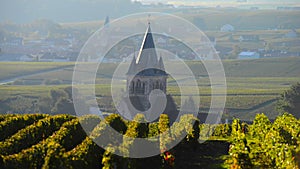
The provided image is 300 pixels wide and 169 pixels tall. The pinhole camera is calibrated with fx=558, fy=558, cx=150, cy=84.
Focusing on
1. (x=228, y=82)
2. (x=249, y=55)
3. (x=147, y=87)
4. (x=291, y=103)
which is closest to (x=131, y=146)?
(x=147, y=87)

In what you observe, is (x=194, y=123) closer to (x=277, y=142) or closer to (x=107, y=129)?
(x=107, y=129)

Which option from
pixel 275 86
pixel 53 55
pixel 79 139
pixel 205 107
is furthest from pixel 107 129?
pixel 53 55

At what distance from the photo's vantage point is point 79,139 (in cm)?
2242

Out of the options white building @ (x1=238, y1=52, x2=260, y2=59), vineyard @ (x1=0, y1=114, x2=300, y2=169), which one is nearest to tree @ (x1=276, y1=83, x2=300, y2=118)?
vineyard @ (x1=0, y1=114, x2=300, y2=169)

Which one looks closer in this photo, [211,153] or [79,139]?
[79,139]

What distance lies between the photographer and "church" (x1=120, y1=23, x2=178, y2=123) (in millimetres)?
39031

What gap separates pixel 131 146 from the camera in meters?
18.7

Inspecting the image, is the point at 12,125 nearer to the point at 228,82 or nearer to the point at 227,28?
the point at 228,82

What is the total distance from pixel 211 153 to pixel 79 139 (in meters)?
6.26

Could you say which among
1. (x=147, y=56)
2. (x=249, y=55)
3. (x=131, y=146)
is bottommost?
(x=131, y=146)

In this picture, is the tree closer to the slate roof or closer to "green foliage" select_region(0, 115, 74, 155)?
the slate roof

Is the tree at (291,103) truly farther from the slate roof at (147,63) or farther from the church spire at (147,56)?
the church spire at (147,56)

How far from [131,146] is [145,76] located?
2137 cm

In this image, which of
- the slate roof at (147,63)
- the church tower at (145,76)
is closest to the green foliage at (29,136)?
the church tower at (145,76)
